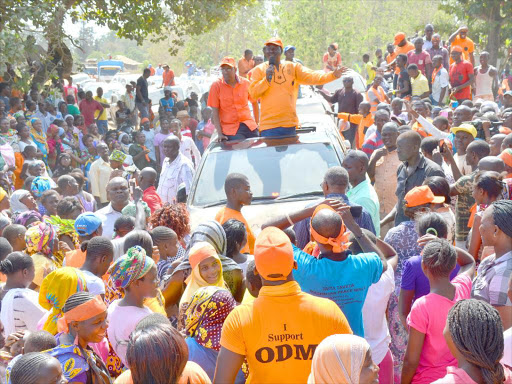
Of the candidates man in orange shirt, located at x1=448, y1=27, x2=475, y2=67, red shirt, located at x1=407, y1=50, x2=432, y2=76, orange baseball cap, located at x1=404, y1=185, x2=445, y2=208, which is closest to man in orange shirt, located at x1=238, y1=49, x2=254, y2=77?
red shirt, located at x1=407, y1=50, x2=432, y2=76

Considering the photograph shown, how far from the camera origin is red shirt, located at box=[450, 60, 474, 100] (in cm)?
1530

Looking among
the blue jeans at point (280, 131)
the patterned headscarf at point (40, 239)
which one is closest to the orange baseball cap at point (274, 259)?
the patterned headscarf at point (40, 239)

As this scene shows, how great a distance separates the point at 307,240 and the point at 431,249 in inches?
56.7

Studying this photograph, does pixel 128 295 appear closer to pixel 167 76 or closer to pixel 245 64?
pixel 245 64

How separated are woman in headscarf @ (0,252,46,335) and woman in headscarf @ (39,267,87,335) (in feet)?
0.81

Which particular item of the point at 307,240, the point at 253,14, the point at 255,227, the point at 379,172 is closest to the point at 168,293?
the point at 307,240

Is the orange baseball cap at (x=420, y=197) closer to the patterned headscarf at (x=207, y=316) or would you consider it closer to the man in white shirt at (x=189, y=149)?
the patterned headscarf at (x=207, y=316)

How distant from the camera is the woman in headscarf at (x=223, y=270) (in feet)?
15.6

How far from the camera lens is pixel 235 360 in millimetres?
3557

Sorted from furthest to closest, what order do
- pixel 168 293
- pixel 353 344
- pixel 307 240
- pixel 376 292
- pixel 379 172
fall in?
pixel 379 172 < pixel 307 240 < pixel 168 293 < pixel 376 292 < pixel 353 344

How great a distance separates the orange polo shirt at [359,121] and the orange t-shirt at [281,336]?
334 inches

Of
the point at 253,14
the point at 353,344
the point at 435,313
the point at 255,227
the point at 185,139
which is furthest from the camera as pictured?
the point at 253,14

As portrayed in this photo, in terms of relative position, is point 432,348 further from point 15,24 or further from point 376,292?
point 15,24

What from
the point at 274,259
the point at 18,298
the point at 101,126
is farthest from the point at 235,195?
the point at 101,126
